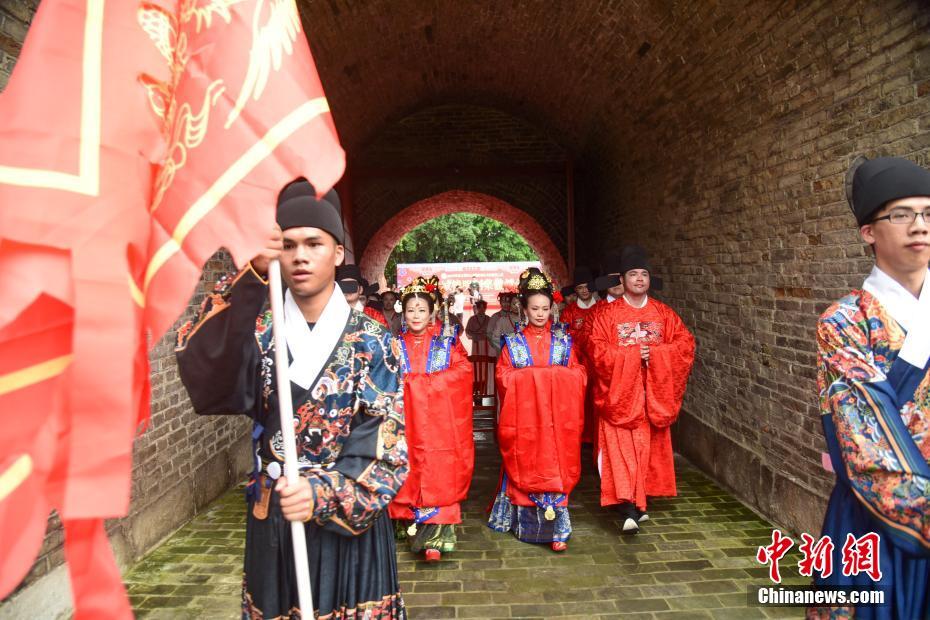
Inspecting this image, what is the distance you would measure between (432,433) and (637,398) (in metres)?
1.92

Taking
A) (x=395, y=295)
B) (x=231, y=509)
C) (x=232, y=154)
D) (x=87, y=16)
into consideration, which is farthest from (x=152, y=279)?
(x=395, y=295)

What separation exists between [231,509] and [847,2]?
6514 millimetres

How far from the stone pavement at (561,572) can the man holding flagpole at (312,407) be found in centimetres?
201

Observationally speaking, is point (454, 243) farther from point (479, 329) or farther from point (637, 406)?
point (637, 406)

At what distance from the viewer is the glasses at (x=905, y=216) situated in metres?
2.06

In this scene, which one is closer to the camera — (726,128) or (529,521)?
(529,521)

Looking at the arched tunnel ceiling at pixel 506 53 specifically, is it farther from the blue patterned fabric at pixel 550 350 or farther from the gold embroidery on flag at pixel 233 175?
the gold embroidery on flag at pixel 233 175

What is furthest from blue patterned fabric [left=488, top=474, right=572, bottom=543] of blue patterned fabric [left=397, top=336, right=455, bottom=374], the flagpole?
the flagpole

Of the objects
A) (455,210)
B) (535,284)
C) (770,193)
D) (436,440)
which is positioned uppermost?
(455,210)

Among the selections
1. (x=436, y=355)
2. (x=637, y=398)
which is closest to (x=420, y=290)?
(x=436, y=355)

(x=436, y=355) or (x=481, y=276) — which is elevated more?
(x=481, y=276)

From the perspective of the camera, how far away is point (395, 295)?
10078 mm

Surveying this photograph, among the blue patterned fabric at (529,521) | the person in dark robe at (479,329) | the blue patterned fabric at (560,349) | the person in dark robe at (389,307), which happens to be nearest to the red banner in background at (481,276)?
the person in dark robe at (479,329)

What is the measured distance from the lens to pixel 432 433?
4.79m
